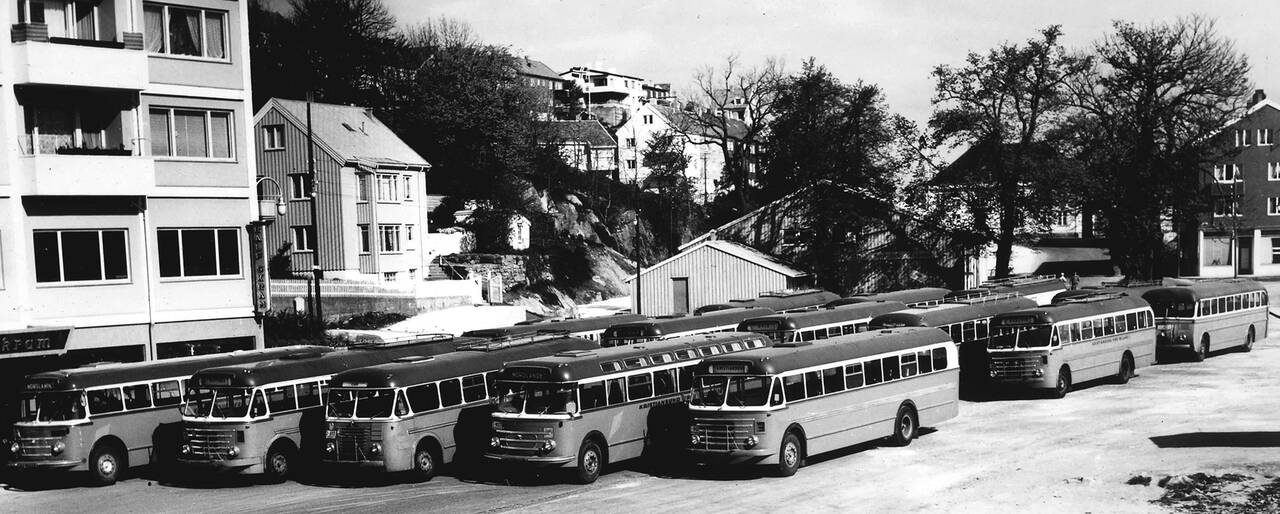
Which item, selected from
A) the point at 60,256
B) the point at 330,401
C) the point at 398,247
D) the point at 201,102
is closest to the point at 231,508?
the point at 330,401

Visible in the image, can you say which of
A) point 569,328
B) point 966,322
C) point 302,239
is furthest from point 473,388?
point 302,239

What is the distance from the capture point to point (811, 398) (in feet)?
71.3

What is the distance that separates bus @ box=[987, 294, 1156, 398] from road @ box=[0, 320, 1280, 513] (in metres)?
2.78

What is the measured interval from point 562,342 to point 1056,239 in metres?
60.7

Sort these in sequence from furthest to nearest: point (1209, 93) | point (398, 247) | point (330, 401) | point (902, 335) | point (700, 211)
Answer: point (700, 211), point (398, 247), point (1209, 93), point (902, 335), point (330, 401)

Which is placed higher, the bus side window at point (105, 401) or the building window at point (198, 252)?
the building window at point (198, 252)

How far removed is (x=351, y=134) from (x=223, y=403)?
4233 cm

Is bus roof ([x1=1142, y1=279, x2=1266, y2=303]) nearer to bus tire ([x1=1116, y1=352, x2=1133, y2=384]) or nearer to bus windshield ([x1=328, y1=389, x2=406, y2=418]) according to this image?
bus tire ([x1=1116, y1=352, x2=1133, y2=384])

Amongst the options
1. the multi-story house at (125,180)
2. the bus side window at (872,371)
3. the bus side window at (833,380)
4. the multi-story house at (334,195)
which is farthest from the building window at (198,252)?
the multi-story house at (334,195)

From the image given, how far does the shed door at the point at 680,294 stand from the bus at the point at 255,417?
3248 cm

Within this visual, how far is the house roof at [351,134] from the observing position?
198ft

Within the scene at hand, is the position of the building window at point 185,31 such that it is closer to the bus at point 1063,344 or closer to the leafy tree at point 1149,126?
the bus at point 1063,344

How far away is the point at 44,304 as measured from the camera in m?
29.5

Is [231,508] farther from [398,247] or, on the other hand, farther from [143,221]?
[398,247]
